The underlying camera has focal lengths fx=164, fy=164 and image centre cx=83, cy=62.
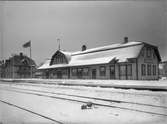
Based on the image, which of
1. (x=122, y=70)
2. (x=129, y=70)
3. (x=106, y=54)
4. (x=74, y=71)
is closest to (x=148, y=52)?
(x=129, y=70)

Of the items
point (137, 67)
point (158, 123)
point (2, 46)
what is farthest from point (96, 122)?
point (137, 67)

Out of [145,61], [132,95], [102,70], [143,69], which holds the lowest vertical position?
[132,95]

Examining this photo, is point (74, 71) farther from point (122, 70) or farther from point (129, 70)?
point (129, 70)

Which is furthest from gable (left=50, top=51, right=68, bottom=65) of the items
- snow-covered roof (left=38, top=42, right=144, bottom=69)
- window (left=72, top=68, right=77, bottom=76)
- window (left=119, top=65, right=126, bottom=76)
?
window (left=119, top=65, right=126, bottom=76)

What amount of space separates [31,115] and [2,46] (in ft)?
6.68

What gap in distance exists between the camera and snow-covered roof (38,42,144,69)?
1733 centimetres

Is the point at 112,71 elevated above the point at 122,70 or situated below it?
below

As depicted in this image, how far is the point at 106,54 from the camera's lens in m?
20.1

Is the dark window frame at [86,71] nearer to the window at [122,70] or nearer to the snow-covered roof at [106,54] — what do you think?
the snow-covered roof at [106,54]

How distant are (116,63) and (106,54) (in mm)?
2663

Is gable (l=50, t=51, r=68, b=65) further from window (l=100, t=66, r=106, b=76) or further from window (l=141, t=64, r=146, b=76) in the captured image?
window (l=141, t=64, r=146, b=76)

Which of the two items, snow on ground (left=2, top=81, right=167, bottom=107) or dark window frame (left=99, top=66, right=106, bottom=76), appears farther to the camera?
dark window frame (left=99, top=66, right=106, bottom=76)

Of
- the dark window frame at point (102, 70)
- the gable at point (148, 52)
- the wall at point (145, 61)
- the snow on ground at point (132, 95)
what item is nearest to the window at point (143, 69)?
the wall at point (145, 61)

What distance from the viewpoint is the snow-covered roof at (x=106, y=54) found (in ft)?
56.9
